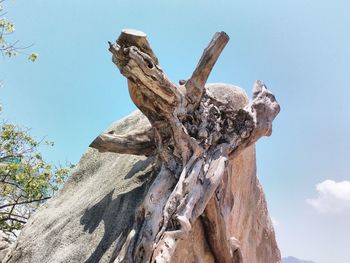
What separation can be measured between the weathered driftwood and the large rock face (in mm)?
346

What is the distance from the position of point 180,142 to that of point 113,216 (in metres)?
1.43

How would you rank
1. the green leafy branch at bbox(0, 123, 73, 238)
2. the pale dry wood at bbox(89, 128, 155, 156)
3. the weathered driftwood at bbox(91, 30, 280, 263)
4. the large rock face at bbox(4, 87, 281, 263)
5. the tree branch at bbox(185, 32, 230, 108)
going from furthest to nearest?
1. the green leafy branch at bbox(0, 123, 73, 238)
2. the pale dry wood at bbox(89, 128, 155, 156)
3. the large rock face at bbox(4, 87, 281, 263)
4. the tree branch at bbox(185, 32, 230, 108)
5. the weathered driftwood at bbox(91, 30, 280, 263)

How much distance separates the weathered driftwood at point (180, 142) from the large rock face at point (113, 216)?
346 mm

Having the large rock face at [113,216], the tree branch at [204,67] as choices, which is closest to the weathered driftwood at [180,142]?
the tree branch at [204,67]

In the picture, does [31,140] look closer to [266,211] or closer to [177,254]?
[266,211]

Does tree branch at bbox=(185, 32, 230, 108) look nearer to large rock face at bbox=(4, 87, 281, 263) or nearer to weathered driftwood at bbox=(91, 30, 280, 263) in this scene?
weathered driftwood at bbox=(91, 30, 280, 263)

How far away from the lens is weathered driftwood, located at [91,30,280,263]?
11.9 feet

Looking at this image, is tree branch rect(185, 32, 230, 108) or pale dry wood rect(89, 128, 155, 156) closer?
tree branch rect(185, 32, 230, 108)

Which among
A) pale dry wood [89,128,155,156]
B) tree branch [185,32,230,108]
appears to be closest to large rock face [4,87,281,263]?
pale dry wood [89,128,155,156]

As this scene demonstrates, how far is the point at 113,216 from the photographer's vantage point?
4906 mm

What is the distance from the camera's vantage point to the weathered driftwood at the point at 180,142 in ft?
11.9

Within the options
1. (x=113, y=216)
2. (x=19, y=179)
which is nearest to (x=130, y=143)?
(x=113, y=216)

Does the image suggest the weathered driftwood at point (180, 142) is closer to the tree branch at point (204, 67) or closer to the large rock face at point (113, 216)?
the tree branch at point (204, 67)

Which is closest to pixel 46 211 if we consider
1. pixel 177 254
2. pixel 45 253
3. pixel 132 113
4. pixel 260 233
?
pixel 45 253
